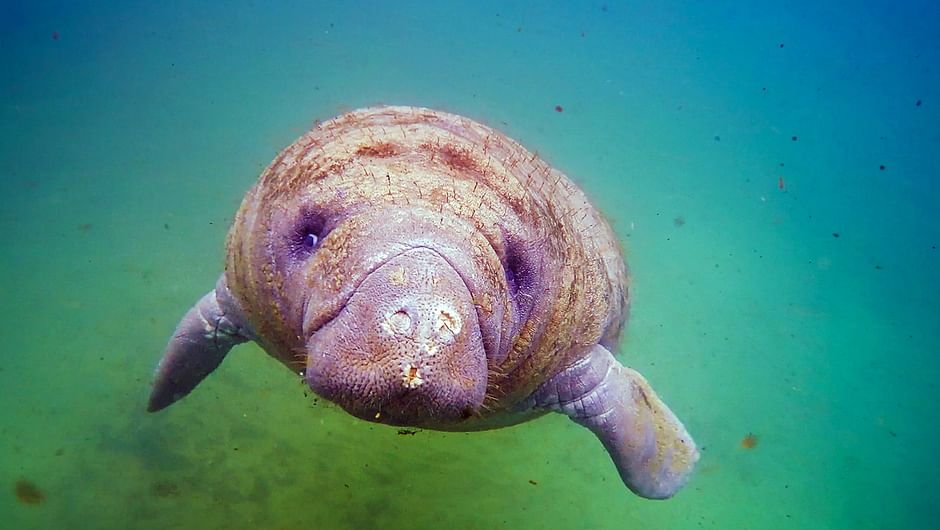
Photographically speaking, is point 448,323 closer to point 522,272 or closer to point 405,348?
point 405,348

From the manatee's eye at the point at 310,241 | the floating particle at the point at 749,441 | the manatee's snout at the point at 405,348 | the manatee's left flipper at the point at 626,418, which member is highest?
the manatee's eye at the point at 310,241

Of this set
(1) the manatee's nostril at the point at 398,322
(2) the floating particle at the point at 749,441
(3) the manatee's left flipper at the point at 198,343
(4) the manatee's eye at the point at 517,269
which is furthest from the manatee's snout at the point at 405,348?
(2) the floating particle at the point at 749,441

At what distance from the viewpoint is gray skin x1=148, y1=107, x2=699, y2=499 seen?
1.88m

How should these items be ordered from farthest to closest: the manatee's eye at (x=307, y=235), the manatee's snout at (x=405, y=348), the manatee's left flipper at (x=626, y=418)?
the manatee's left flipper at (x=626, y=418) → the manatee's eye at (x=307, y=235) → the manatee's snout at (x=405, y=348)

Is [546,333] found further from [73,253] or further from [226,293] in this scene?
[73,253]

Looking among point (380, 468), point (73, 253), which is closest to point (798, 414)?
point (380, 468)

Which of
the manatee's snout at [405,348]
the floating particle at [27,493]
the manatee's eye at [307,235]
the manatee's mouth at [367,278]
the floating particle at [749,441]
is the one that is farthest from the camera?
the floating particle at [749,441]

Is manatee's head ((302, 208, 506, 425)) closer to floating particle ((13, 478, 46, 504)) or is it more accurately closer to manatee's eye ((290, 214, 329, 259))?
manatee's eye ((290, 214, 329, 259))

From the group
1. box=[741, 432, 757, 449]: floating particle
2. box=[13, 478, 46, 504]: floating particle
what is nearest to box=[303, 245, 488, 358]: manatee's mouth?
box=[13, 478, 46, 504]: floating particle

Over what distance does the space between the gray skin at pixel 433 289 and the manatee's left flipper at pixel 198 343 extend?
0.02 metres

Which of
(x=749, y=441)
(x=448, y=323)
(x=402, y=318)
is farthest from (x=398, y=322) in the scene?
(x=749, y=441)

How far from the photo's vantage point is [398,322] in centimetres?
180

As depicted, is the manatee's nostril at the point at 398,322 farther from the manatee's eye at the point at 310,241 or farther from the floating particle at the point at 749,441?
the floating particle at the point at 749,441

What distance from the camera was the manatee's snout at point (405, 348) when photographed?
1.79 metres
